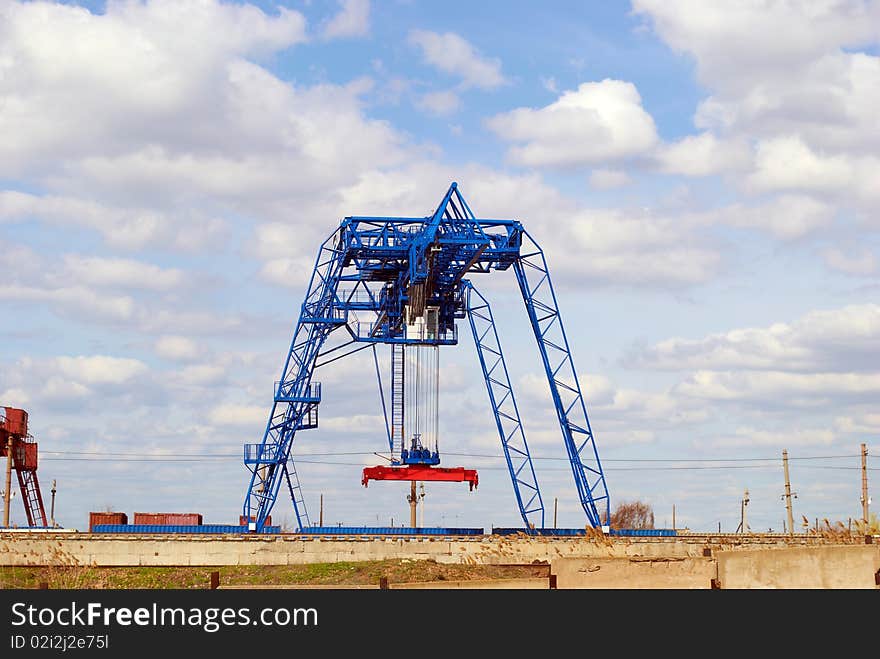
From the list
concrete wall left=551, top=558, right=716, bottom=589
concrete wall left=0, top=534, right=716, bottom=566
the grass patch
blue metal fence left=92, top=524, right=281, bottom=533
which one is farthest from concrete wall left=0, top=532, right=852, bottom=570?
concrete wall left=551, top=558, right=716, bottom=589

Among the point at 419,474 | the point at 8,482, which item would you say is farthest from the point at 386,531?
the point at 8,482

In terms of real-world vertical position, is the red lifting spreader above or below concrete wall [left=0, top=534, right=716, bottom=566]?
above

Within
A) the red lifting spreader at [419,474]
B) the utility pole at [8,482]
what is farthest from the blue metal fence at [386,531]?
the utility pole at [8,482]

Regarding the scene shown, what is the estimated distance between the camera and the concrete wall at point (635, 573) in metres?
17.7

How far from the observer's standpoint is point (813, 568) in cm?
1678

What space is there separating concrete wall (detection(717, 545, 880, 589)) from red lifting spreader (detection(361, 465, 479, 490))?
3253cm

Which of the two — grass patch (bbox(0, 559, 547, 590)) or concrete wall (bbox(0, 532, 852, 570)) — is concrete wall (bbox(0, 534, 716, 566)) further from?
grass patch (bbox(0, 559, 547, 590))

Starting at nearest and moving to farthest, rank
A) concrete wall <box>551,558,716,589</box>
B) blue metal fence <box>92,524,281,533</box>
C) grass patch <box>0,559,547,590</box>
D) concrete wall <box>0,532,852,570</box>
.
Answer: concrete wall <box>551,558,716,589</box>
grass patch <box>0,559,547,590</box>
concrete wall <box>0,532,852,570</box>
blue metal fence <box>92,524,281,533</box>

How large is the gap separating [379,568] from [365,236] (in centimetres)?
1812

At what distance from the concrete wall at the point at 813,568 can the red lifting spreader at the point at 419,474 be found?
32.5 meters

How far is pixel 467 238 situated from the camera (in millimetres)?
48500

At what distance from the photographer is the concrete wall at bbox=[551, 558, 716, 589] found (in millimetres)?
17719
